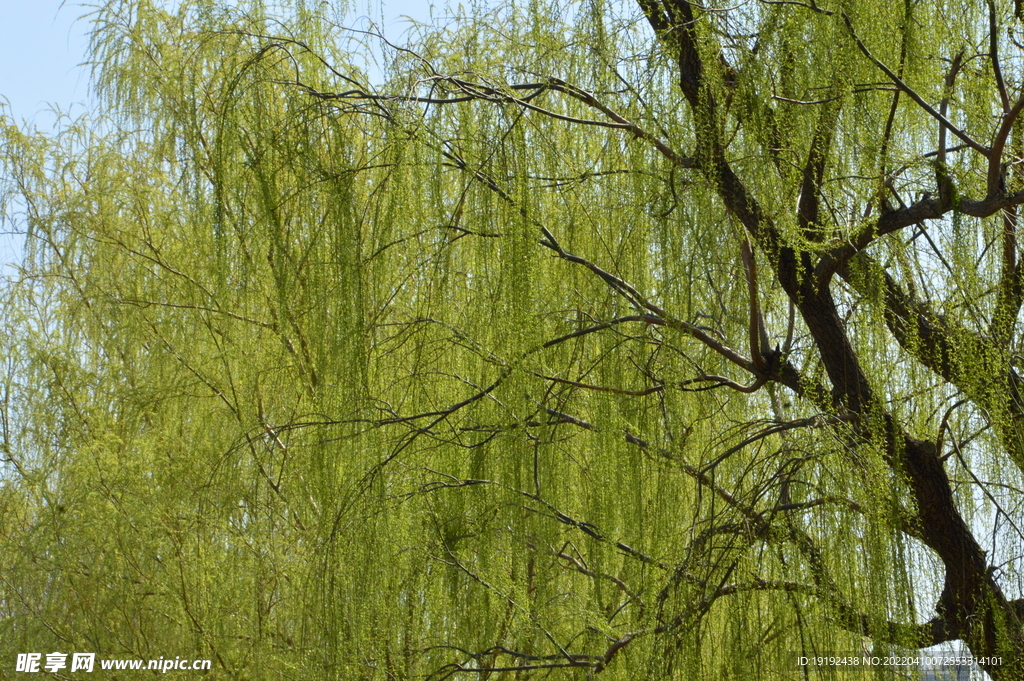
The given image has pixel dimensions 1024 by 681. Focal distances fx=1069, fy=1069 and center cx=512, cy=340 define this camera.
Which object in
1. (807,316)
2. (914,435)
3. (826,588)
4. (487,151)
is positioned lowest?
(826,588)

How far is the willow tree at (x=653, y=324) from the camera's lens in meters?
2.44

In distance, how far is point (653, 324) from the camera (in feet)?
10.4

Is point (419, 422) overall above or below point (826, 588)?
above

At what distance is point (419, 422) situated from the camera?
307cm

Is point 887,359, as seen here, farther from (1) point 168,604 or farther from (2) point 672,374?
(1) point 168,604

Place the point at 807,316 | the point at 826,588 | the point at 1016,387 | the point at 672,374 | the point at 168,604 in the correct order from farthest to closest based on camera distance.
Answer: the point at 168,604
the point at 807,316
the point at 672,374
the point at 1016,387
the point at 826,588

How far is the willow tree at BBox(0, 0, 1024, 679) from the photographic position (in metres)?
2.44

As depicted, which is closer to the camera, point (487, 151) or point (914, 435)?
point (487, 151)

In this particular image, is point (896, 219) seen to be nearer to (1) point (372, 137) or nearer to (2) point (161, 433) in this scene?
(1) point (372, 137)

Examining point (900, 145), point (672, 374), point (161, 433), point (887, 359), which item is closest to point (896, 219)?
point (900, 145)

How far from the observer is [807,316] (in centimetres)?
300

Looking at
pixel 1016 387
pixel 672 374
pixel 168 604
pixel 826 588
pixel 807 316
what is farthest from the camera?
pixel 168 604

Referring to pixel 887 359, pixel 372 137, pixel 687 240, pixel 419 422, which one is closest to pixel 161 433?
pixel 419 422

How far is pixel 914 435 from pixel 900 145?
0.78 metres
